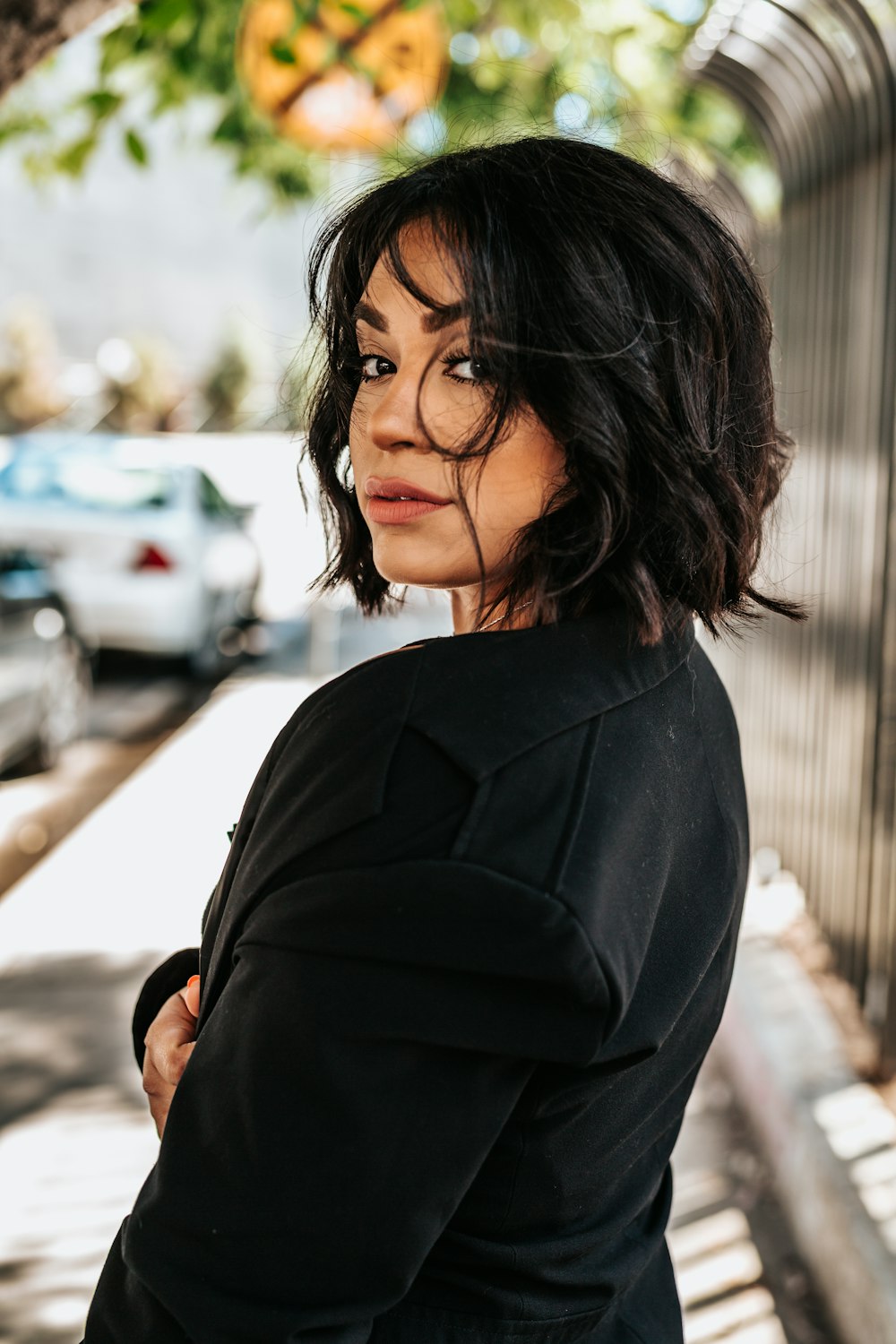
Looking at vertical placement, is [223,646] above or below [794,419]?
below

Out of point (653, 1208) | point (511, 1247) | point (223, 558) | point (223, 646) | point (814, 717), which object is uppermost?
point (511, 1247)

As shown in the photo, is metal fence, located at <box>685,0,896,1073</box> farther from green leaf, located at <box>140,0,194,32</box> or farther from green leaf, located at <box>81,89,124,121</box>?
green leaf, located at <box>81,89,124,121</box>

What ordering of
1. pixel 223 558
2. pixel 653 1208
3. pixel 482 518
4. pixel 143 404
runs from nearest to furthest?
1. pixel 482 518
2. pixel 653 1208
3. pixel 223 558
4. pixel 143 404

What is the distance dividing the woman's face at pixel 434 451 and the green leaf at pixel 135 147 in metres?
2.70

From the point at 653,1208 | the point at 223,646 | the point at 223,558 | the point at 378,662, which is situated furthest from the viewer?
the point at 223,646

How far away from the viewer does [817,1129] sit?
3.12 meters

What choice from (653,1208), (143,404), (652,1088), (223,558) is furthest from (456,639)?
(143,404)

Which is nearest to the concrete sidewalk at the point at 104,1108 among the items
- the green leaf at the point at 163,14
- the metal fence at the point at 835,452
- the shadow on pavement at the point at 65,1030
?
the shadow on pavement at the point at 65,1030

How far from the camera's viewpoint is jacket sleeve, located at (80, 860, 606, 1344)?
943mm

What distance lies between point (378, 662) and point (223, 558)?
978cm

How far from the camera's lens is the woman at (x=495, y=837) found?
0.96 metres

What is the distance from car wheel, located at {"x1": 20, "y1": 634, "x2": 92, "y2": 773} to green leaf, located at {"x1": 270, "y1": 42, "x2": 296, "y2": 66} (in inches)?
155

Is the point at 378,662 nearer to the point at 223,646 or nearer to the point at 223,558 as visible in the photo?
the point at 223,558

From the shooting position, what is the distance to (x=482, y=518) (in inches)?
47.7
